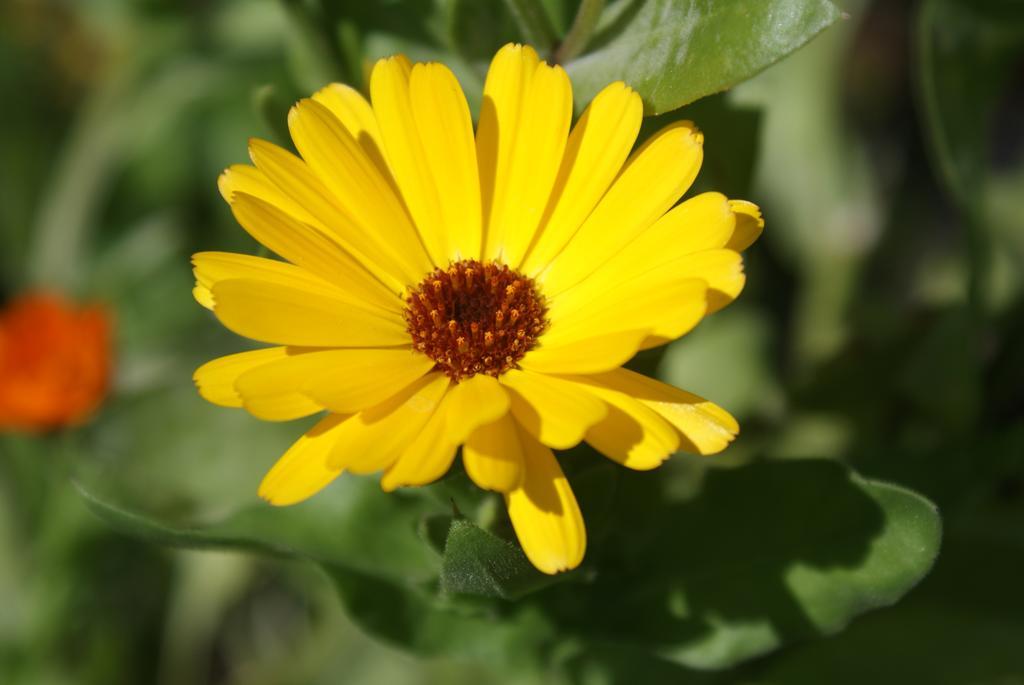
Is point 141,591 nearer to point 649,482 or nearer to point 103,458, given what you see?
point 103,458

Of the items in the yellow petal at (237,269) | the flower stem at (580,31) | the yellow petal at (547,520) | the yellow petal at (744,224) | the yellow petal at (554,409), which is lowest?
the yellow petal at (547,520)

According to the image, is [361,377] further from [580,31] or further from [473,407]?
[580,31]

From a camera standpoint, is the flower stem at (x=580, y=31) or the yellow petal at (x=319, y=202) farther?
the flower stem at (x=580, y=31)

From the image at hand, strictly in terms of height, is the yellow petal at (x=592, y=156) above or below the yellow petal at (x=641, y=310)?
above

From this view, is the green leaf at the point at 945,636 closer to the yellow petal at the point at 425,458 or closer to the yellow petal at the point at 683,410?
the yellow petal at the point at 683,410

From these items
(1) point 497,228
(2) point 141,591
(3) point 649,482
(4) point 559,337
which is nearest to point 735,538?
(3) point 649,482

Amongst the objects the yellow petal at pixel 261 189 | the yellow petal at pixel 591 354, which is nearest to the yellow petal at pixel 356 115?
the yellow petal at pixel 261 189

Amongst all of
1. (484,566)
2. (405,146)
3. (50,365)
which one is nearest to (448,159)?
(405,146)

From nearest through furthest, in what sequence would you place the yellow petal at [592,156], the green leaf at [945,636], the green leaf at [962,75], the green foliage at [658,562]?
the yellow petal at [592,156] < the green foliage at [658,562] < the green leaf at [962,75] < the green leaf at [945,636]
